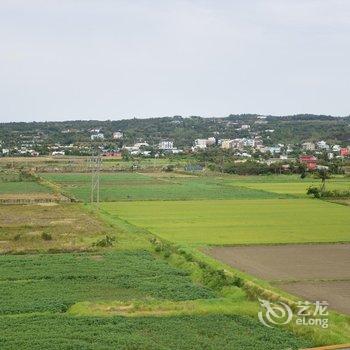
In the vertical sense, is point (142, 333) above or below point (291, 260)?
above

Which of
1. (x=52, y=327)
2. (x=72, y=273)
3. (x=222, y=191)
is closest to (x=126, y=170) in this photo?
(x=222, y=191)

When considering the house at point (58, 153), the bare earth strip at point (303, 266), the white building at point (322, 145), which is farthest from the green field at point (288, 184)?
the white building at point (322, 145)

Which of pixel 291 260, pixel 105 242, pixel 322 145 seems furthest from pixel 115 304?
pixel 322 145

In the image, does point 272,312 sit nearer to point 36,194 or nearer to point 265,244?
point 265,244

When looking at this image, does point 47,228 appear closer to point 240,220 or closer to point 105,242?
point 105,242

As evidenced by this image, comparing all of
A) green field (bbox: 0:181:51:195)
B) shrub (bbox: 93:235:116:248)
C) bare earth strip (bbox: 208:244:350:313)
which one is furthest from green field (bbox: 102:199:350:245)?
green field (bbox: 0:181:51:195)

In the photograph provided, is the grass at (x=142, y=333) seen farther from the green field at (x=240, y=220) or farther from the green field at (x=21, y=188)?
the green field at (x=21, y=188)
